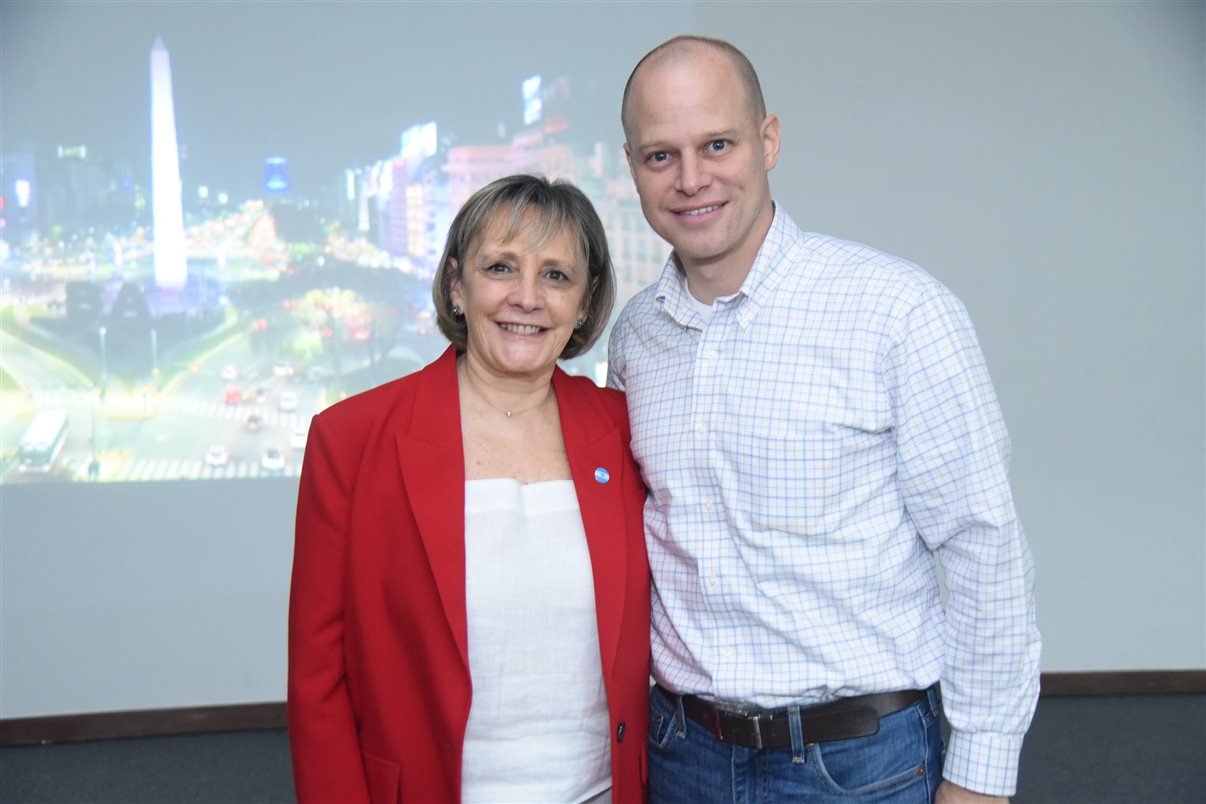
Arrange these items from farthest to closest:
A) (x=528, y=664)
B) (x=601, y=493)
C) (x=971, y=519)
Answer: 1. (x=601, y=493)
2. (x=528, y=664)
3. (x=971, y=519)

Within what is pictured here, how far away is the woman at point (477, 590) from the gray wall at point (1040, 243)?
2847 mm

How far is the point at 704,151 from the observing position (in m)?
1.80

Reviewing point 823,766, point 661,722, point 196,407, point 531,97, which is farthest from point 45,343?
point 823,766

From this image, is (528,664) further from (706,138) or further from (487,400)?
(706,138)

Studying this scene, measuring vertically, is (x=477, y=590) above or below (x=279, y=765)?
above

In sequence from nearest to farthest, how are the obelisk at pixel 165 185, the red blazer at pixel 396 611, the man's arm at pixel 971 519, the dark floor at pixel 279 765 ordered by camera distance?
1. the man's arm at pixel 971 519
2. the red blazer at pixel 396 611
3. the dark floor at pixel 279 765
4. the obelisk at pixel 165 185

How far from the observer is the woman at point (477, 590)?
5.73ft

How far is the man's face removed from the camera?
177 cm

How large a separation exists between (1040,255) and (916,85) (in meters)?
0.96

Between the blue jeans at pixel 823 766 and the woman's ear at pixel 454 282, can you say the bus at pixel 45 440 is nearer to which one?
the woman's ear at pixel 454 282

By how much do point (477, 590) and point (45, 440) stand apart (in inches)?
132

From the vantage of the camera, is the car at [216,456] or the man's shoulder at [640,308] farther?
the car at [216,456]

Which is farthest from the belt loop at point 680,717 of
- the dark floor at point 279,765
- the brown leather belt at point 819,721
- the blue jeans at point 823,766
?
the dark floor at point 279,765

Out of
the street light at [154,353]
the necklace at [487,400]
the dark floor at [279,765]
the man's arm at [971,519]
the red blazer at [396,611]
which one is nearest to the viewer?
the man's arm at [971,519]
